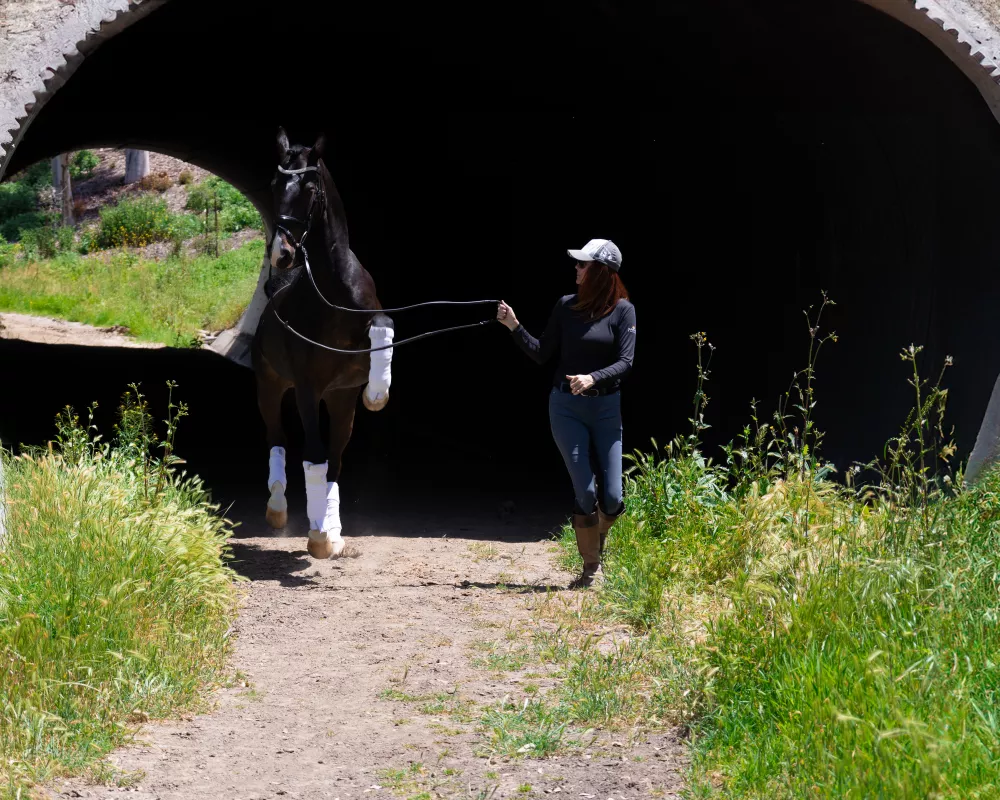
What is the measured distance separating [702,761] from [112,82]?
1110 cm

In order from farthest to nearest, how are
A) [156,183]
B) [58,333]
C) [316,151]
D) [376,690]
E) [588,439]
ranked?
1. [156,183]
2. [58,333]
3. [316,151]
4. [588,439]
5. [376,690]

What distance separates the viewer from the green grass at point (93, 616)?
13.4ft

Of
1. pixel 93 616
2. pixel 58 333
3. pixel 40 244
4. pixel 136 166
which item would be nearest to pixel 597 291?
pixel 93 616

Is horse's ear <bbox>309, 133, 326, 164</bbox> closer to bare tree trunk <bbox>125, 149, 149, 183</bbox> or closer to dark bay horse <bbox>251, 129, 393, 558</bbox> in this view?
dark bay horse <bbox>251, 129, 393, 558</bbox>

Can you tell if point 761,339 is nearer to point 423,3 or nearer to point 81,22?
point 423,3

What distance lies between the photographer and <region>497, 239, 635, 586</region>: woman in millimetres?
6262

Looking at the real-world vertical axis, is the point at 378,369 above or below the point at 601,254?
below

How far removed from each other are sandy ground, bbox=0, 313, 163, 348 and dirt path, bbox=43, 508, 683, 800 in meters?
16.6

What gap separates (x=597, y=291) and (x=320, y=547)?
245 cm

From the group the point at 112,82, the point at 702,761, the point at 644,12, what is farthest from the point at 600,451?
the point at 112,82

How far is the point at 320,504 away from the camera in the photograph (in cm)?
725

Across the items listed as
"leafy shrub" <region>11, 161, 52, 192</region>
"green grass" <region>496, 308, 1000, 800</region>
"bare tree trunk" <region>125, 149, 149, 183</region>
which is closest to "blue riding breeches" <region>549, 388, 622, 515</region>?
"green grass" <region>496, 308, 1000, 800</region>

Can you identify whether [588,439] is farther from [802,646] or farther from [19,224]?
[19,224]

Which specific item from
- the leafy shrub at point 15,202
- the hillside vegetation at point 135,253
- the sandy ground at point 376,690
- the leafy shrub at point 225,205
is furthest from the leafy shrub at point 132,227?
the sandy ground at point 376,690
